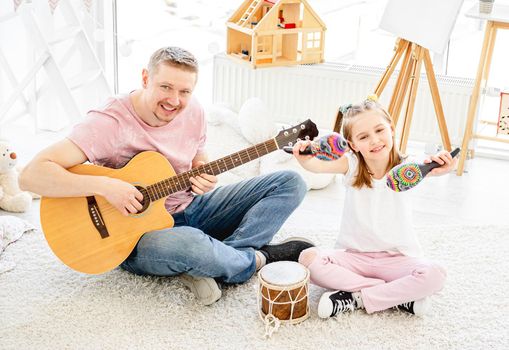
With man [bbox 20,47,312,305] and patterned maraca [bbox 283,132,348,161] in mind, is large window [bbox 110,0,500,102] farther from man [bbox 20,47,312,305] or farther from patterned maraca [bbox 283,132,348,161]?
patterned maraca [bbox 283,132,348,161]

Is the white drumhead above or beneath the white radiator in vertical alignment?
beneath

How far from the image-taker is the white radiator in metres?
3.55

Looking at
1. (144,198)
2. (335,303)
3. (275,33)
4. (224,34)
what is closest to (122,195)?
→ (144,198)

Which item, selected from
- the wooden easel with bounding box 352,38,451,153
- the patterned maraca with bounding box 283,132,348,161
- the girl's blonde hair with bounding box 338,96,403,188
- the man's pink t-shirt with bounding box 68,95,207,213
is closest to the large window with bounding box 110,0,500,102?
the wooden easel with bounding box 352,38,451,153

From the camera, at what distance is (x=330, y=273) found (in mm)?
2281

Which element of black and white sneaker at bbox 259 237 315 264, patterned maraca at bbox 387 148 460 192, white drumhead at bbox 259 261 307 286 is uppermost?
patterned maraca at bbox 387 148 460 192

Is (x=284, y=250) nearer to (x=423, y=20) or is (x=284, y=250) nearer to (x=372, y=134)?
(x=372, y=134)

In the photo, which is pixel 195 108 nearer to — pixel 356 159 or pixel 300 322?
pixel 356 159

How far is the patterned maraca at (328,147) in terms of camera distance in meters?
2.16

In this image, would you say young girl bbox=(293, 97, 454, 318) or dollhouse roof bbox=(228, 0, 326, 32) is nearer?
young girl bbox=(293, 97, 454, 318)

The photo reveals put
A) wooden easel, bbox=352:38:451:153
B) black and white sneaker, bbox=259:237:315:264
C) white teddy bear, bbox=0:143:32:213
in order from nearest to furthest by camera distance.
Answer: black and white sneaker, bbox=259:237:315:264
white teddy bear, bbox=0:143:32:213
wooden easel, bbox=352:38:451:153

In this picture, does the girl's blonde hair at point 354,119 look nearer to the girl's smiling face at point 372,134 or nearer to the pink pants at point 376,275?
the girl's smiling face at point 372,134

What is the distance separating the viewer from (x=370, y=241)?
7.65 feet

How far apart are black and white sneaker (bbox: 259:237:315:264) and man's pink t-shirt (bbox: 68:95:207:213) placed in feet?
1.06
